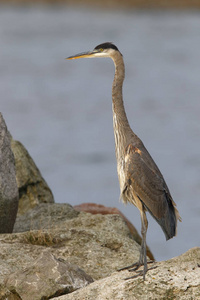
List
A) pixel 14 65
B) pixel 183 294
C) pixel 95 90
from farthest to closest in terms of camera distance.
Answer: pixel 14 65 < pixel 95 90 < pixel 183 294

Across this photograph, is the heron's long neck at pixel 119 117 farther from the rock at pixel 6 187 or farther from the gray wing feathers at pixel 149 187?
the rock at pixel 6 187

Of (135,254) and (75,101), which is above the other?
(135,254)

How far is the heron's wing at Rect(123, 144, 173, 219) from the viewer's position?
26.6ft

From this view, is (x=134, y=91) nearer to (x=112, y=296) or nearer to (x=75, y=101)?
(x=75, y=101)

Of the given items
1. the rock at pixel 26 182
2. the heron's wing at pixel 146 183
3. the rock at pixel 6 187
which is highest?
the heron's wing at pixel 146 183

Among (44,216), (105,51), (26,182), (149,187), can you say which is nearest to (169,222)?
(149,187)

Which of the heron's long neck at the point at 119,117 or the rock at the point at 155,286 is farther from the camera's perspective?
the heron's long neck at the point at 119,117

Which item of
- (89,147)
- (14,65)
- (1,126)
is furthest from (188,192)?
(14,65)

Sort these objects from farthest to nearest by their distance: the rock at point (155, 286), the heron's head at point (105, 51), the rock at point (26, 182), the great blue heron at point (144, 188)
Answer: the rock at point (26, 182), the heron's head at point (105, 51), the great blue heron at point (144, 188), the rock at point (155, 286)

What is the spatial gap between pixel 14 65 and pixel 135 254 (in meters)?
47.9

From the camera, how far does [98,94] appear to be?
147 feet

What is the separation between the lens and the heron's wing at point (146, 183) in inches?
319

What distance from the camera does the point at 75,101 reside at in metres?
42.8

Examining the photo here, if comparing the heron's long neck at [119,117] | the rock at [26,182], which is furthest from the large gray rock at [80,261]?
the heron's long neck at [119,117]
